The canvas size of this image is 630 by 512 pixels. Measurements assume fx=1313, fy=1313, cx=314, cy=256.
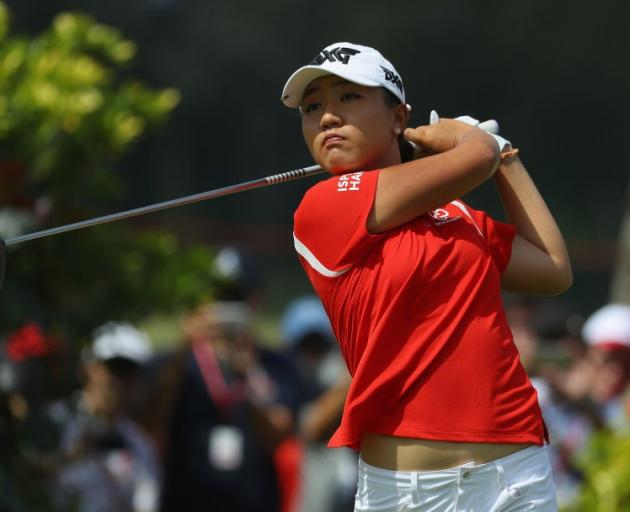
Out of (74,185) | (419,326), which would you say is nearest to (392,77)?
(419,326)

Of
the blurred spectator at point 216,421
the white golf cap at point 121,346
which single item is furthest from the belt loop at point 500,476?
the white golf cap at point 121,346

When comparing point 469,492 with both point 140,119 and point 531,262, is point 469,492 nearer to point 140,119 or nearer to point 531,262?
point 531,262

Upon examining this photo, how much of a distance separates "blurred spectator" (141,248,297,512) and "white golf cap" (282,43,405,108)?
10.2 ft

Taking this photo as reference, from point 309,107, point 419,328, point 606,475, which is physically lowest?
point 606,475

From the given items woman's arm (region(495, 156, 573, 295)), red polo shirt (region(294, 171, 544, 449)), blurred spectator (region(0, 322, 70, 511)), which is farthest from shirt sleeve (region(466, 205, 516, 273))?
blurred spectator (region(0, 322, 70, 511))

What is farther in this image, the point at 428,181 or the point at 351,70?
the point at 351,70

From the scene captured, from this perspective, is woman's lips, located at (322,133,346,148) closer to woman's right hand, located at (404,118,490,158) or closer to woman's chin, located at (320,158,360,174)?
woman's chin, located at (320,158,360,174)

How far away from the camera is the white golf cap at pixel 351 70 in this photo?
3.52 metres

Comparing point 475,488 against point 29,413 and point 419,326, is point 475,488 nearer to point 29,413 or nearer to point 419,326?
point 419,326

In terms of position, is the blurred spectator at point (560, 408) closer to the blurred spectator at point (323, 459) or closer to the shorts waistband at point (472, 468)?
the blurred spectator at point (323, 459)

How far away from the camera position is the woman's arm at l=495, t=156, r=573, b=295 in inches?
148

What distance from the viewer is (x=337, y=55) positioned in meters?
3.58

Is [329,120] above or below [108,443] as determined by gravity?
above

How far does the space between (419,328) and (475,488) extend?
1.43 feet
